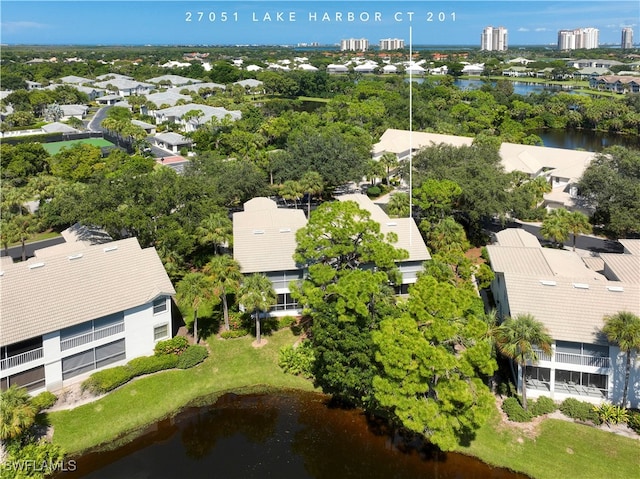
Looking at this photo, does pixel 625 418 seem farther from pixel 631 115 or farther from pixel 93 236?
pixel 631 115

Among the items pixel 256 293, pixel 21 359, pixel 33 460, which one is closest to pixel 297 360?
pixel 256 293

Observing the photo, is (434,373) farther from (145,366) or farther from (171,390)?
(145,366)

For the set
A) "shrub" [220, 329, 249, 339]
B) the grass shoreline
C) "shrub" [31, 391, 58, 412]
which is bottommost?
the grass shoreline

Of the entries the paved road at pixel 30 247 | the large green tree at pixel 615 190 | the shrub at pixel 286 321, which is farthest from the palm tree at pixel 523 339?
the paved road at pixel 30 247

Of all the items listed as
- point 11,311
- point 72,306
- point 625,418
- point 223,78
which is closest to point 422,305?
point 625,418

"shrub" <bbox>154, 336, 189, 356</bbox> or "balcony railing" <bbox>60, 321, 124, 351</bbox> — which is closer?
"balcony railing" <bbox>60, 321, 124, 351</bbox>

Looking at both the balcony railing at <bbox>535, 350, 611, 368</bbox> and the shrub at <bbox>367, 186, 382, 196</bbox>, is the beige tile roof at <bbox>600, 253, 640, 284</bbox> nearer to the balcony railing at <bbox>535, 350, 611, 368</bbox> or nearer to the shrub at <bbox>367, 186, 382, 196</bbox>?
the balcony railing at <bbox>535, 350, 611, 368</bbox>

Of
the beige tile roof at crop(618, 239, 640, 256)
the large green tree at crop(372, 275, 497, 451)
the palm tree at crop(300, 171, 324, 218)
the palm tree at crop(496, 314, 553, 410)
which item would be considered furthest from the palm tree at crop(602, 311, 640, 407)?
the palm tree at crop(300, 171, 324, 218)

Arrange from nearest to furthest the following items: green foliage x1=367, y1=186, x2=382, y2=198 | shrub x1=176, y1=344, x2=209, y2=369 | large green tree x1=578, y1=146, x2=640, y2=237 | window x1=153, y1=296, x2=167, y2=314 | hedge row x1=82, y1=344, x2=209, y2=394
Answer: hedge row x1=82, y1=344, x2=209, y2=394, shrub x1=176, y1=344, x2=209, y2=369, window x1=153, y1=296, x2=167, y2=314, large green tree x1=578, y1=146, x2=640, y2=237, green foliage x1=367, y1=186, x2=382, y2=198
